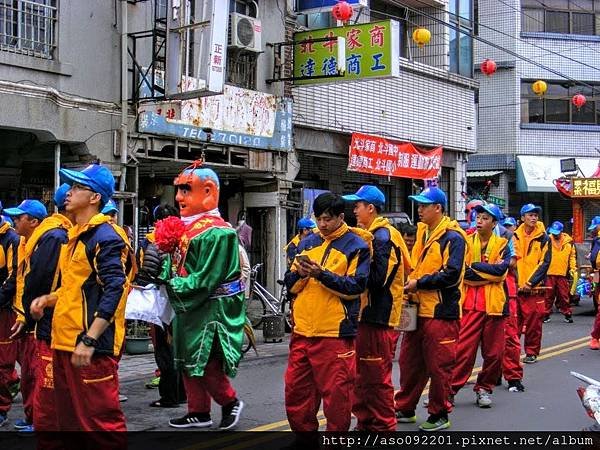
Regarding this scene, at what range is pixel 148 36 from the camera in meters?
13.0

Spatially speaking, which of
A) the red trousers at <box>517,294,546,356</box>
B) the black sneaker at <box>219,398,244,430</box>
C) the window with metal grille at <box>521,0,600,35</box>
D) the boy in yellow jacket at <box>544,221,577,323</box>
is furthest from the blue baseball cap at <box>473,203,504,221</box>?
the window with metal grille at <box>521,0,600,35</box>

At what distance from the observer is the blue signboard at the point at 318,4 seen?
16312mm

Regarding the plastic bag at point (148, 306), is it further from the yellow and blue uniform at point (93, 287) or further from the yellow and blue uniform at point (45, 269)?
the yellow and blue uniform at point (93, 287)

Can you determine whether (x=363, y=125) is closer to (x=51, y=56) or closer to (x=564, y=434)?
(x=51, y=56)

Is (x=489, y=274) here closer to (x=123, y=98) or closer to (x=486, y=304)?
(x=486, y=304)

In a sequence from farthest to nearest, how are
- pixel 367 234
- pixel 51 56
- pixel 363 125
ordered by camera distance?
pixel 363 125
pixel 51 56
pixel 367 234

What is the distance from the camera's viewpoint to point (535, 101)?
98.6 ft

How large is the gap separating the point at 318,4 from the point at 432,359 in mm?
11352

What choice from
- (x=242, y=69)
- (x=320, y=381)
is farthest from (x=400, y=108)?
(x=320, y=381)

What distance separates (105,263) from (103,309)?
0.28m

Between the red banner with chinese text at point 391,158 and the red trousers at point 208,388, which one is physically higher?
the red banner with chinese text at point 391,158

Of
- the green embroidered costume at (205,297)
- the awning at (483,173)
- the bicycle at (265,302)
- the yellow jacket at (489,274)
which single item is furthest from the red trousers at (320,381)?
the awning at (483,173)

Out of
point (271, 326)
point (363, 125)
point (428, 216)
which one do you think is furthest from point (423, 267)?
point (363, 125)

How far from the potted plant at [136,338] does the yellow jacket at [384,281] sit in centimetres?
563
